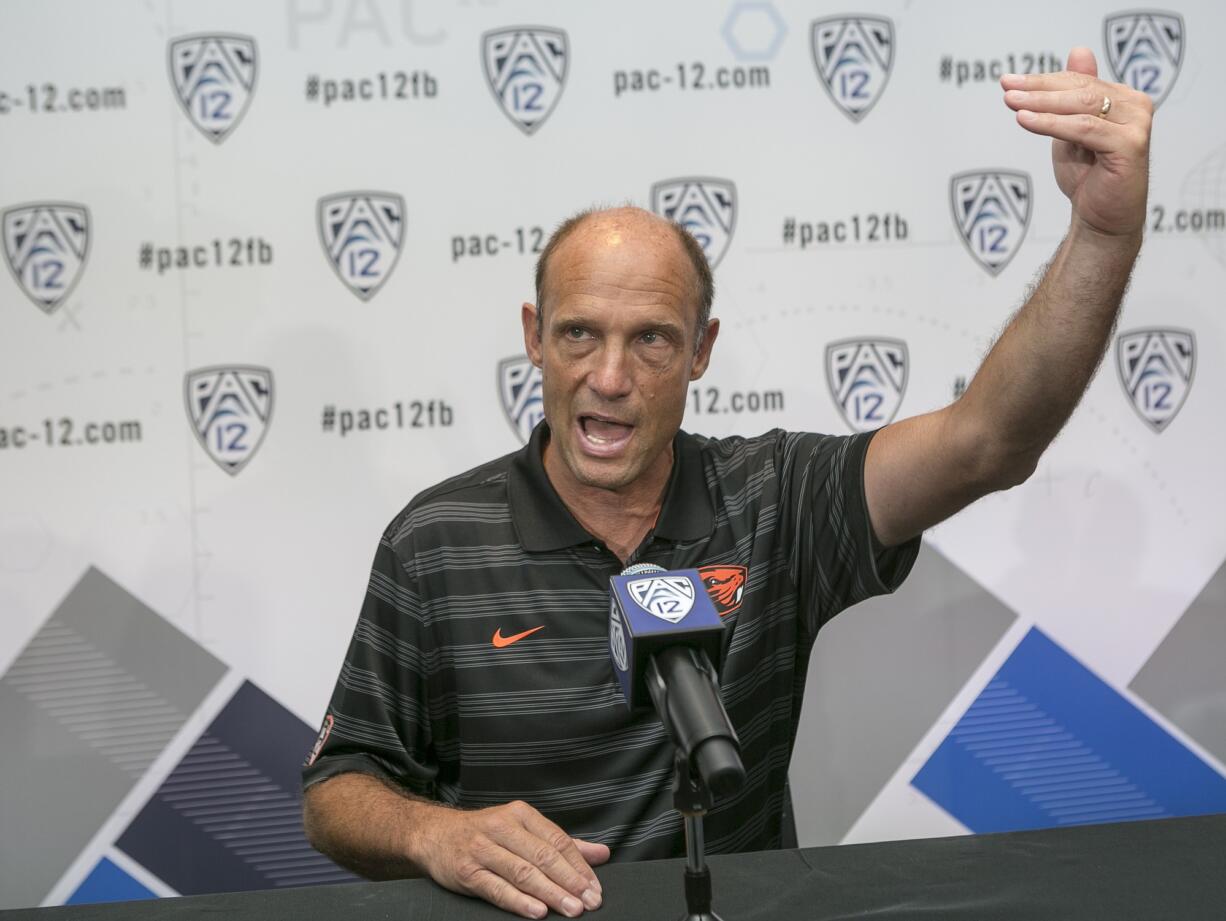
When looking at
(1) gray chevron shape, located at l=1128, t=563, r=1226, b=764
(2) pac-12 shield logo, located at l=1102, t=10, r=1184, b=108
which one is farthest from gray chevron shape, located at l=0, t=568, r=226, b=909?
(2) pac-12 shield logo, located at l=1102, t=10, r=1184, b=108

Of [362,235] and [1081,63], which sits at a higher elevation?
[1081,63]

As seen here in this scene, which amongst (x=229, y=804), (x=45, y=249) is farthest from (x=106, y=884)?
(x=45, y=249)

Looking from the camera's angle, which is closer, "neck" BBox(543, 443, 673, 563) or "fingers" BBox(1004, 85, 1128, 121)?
"fingers" BBox(1004, 85, 1128, 121)

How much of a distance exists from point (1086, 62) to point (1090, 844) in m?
0.87

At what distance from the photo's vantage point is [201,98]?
2.59 meters

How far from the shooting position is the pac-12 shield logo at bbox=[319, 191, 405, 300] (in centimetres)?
260

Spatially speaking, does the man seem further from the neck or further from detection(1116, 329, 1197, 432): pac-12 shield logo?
detection(1116, 329, 1197, 432): pac-12 shield logo

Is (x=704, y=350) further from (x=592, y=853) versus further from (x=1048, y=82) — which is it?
(x=592, y=853)

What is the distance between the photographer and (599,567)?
1.76 metres

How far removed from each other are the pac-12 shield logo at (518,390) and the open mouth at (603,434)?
86cm

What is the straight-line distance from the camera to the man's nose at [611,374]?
1.72 m

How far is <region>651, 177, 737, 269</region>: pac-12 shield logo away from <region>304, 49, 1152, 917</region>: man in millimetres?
766

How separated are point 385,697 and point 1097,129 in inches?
47.0

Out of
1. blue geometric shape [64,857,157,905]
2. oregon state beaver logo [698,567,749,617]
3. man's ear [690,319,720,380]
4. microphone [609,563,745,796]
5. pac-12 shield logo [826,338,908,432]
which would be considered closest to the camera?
microphone [609,563,745,796]
